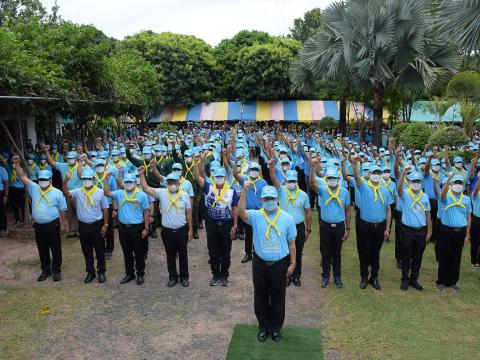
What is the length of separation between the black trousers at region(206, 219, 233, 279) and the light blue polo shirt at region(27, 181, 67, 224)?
2.38m

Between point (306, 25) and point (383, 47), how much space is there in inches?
1042

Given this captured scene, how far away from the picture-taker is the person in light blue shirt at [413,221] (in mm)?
6770

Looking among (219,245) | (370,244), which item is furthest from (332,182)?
(219,245)

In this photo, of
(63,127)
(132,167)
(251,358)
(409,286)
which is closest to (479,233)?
(409,286)

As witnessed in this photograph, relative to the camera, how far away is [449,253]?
702cm

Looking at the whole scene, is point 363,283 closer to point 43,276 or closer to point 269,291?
point 269,291

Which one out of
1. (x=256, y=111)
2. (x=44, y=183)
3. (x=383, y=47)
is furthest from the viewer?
(x=256, y=111)

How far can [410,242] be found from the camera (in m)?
6.86

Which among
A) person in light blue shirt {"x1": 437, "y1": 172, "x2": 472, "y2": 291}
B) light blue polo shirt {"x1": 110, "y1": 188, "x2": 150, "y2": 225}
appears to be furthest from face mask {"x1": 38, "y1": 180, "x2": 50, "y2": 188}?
person in light blue shirt {"x1": 437, "y1": 172, "x2": 472, "y2": 291}

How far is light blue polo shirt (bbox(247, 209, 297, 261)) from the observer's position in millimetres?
5184

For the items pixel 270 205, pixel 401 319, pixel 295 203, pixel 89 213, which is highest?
pixel 270 205

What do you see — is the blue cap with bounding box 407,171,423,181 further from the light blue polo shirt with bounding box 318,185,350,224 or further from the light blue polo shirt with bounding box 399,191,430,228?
the light blue polo shirt with bounding box 318,185,350,224

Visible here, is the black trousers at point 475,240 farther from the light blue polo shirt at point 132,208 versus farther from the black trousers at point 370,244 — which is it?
the light blue polo shirt at point 132,208

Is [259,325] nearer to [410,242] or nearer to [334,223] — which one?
[334,223]
